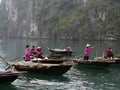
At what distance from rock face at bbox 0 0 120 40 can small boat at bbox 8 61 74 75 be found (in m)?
79.2

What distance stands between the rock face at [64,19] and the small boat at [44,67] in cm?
7917

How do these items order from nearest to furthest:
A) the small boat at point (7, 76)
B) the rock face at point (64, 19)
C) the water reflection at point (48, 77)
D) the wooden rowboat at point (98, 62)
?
the small boat at point (7, 76), the water reflection at point (48, 77), the wooden rowboat at point (98, 62), the rock face at point (64, 19)

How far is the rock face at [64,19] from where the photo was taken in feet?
364

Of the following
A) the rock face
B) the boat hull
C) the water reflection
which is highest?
the rock face

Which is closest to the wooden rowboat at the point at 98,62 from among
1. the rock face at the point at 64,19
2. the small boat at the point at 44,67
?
the small boat at the point at 44,67

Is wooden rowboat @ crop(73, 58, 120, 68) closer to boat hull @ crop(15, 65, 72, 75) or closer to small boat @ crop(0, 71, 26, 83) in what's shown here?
boat hull @ crop(15, 65, 72, 75)

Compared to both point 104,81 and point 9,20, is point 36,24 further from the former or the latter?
point 104,81

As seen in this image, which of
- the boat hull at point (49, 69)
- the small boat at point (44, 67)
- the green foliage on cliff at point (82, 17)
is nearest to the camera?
the small boat at point (44, 67)

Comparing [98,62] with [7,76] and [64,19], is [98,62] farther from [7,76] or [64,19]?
[64,19]

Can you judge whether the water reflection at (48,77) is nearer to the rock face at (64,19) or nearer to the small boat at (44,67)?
the small boat at (44,67)

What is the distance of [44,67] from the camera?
26078mm

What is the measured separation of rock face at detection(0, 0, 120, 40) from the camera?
111 m

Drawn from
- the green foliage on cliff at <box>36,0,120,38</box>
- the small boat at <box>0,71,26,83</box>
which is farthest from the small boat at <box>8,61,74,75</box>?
the green foliage on cliff at <box>36,0,120,38</box>

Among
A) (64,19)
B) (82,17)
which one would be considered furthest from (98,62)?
(64,19)
